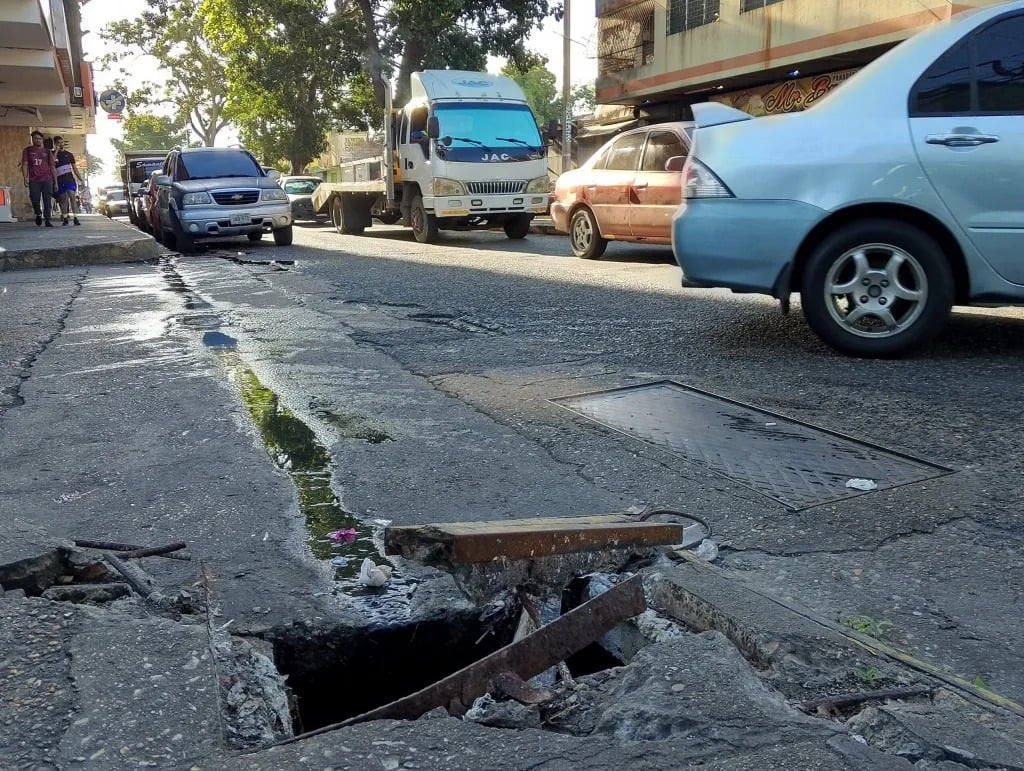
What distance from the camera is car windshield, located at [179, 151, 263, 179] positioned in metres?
15.6

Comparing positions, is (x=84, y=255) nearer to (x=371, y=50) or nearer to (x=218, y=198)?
(x=218, y=198)

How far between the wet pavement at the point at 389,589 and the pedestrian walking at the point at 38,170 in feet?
48.6

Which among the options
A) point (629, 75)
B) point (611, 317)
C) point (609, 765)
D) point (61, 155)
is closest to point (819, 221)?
point (611, 317)

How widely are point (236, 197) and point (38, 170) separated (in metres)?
6.03

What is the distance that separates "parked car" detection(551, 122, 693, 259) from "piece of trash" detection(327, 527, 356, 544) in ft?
27.8

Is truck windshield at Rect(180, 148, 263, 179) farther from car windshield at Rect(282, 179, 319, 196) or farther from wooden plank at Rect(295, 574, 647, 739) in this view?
wooden plank at Rect(295, 574, 647, 739)

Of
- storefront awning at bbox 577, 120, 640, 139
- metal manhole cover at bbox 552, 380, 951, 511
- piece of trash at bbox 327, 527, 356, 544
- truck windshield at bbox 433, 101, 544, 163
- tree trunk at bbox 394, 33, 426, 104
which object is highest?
tree trunk at bbox 394, 33, 426, 104

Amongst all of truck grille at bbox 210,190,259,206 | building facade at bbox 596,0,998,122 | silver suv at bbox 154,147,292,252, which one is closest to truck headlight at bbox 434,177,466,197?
silver suv at bbox 154,147,292,252

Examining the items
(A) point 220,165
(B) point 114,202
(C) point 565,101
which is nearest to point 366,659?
(A) point 220,165

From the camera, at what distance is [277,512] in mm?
3021

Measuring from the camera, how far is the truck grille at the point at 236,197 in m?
14.9

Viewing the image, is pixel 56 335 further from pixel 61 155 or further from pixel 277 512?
pixel 61 155

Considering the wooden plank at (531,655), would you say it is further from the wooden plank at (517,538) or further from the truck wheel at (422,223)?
the truck wheel at (422,223)

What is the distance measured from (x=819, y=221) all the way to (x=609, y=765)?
13.5ft
